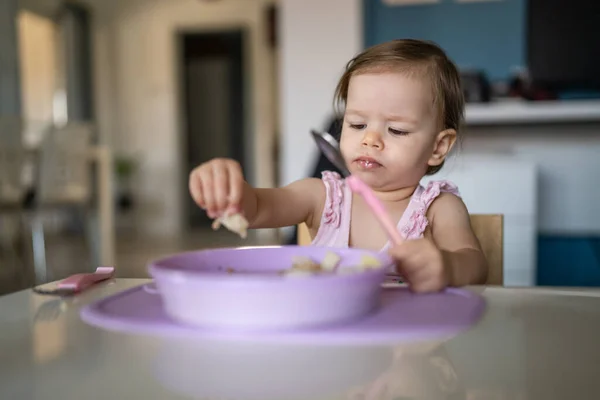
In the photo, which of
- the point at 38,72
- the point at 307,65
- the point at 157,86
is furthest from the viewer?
the point at 157,86

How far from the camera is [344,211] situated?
3.06ft

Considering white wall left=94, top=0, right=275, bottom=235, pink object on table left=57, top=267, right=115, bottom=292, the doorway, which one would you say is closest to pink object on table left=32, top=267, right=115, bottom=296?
pink object on table left=57, top=267, right=115, bottom=292

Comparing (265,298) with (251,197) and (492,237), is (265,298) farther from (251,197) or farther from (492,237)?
(492,237)

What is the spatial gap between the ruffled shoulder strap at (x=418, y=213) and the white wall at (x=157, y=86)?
606 centimetres

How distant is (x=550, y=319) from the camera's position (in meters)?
0.48

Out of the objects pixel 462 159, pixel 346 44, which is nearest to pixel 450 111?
pixel 462 159

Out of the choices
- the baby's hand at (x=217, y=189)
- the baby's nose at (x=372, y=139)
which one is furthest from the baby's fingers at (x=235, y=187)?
the baby's nose at (x=372, y=139)

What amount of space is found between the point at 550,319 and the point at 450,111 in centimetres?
48

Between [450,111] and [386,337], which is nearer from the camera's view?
[386,337]

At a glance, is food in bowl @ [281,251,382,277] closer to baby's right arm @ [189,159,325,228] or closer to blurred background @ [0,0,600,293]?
baby's right arm @ [189,159,325,228]

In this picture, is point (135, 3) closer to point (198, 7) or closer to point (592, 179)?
point (198, 7)

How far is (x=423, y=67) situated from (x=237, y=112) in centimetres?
649

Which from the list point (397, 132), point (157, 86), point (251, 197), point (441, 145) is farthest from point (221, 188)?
point (157, 86)

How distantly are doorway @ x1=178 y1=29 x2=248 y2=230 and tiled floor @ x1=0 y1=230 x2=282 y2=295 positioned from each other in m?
1.13
